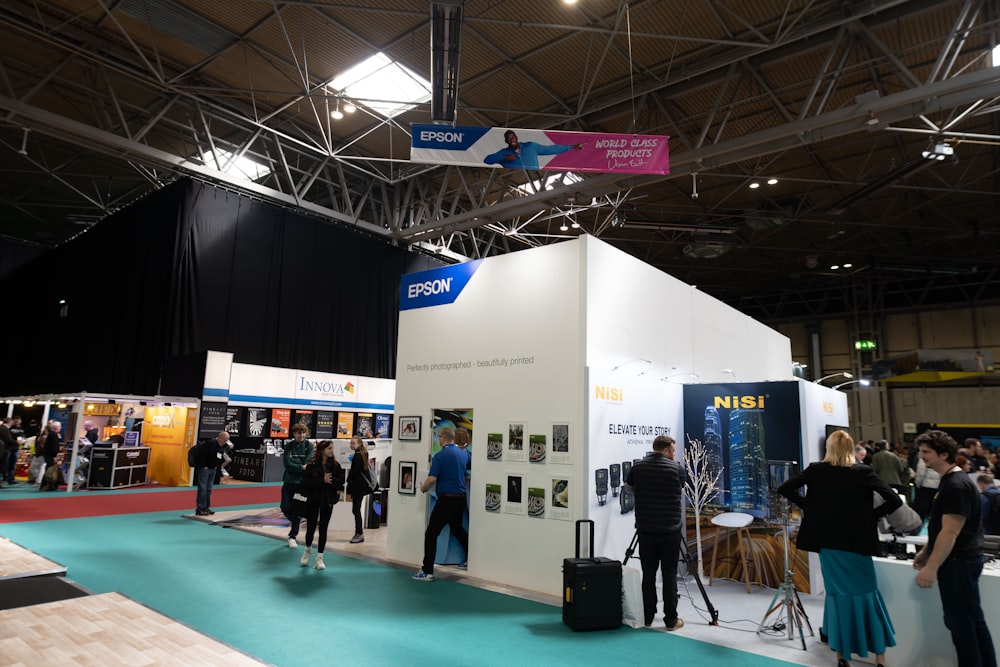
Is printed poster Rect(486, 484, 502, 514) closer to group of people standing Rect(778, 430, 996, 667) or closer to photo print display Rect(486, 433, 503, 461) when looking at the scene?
photo print display Rect(486, 433, 503, 461)

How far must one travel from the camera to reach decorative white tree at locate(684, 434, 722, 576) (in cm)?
563

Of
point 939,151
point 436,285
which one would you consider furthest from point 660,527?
point 939,151

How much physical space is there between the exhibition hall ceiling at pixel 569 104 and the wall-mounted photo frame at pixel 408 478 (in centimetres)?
288

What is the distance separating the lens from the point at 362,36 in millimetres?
8984

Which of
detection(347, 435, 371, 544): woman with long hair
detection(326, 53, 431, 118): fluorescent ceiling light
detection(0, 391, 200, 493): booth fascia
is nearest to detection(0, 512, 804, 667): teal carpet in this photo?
detection(347, 435, 371, 544): woman with long hair

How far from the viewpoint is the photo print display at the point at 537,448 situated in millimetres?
5398

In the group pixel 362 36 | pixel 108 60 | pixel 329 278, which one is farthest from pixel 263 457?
pixel 362 36

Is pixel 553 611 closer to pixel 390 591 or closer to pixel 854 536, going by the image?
pixel 390 591

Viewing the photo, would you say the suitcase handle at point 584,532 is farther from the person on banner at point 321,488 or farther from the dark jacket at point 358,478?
the dark jacket at point 358,478

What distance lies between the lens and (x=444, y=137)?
24.1 ft

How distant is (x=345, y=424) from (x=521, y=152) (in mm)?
11141

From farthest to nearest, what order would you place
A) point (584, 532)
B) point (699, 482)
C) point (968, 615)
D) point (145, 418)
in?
point (145, 418)
point (699, 482)
point (584, 532)
point (968, 615)

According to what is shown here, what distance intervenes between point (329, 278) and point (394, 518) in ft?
33.5

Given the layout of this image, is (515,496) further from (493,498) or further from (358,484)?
(358,484)
